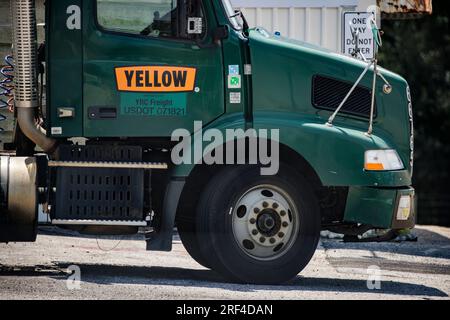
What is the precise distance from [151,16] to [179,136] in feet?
3.73

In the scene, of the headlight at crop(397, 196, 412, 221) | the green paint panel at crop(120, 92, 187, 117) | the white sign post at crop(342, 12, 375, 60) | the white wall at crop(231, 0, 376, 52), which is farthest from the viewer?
the white wall at crop(231, 0, 376, 52)

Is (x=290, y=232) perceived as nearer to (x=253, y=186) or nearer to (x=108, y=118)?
(x=253, y=186)

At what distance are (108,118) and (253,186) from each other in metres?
1.47

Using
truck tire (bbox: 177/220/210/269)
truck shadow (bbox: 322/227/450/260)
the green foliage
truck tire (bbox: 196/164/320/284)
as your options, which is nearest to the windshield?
truck tire (bbox: 196/164/320/284)

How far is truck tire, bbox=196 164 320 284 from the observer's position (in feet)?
35.3

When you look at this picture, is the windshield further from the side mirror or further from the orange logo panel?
the orange logo panel

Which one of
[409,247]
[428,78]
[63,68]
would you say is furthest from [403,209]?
[428,78]

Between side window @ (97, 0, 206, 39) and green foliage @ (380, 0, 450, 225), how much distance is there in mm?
25762

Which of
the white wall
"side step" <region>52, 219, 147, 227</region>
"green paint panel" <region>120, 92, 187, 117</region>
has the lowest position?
"side step" <region>52, 219, 147, 227</region>

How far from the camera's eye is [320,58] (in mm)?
11086

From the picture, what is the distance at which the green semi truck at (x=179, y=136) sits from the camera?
10.7 meters

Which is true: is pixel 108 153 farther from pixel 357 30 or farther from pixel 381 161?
pixel 357 30

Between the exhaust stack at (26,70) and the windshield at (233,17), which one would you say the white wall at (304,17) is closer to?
the windshield at (233,17)
